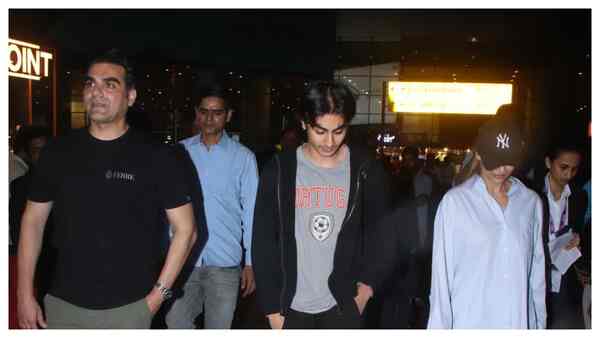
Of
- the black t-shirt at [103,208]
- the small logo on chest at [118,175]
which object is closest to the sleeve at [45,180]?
the black t-shirt at [103,208]

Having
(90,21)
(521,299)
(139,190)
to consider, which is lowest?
(521,299)

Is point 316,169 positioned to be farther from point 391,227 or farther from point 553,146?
point 553,146

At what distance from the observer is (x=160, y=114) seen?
549 inches

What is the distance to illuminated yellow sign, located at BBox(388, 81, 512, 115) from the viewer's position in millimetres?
15172

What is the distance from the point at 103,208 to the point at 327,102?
3.72 ft

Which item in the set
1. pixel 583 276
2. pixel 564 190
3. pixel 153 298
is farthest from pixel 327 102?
pixel 583 276

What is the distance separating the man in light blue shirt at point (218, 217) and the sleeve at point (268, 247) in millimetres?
977

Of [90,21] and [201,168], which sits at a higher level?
[90,21]

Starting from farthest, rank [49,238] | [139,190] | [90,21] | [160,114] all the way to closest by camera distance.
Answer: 1. [160,114]
2. [90,21]
3. [49,238]
4. [139,190]

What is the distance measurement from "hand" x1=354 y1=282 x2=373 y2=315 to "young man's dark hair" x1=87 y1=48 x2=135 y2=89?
150 centimetres

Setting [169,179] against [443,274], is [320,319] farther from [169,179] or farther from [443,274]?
[169,179]

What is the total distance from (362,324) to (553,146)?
180 cm

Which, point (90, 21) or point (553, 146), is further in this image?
point (90, 21)

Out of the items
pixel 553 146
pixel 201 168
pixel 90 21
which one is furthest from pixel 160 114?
pixel 553 146
